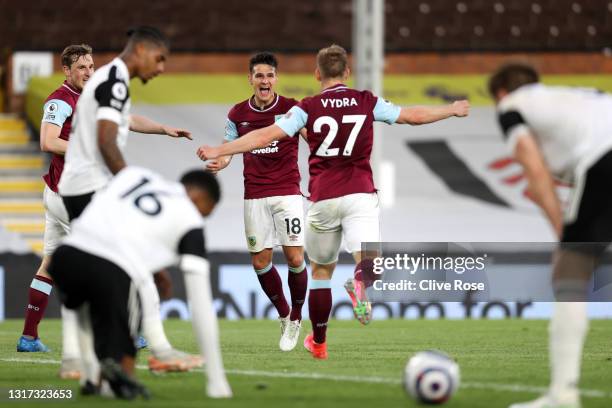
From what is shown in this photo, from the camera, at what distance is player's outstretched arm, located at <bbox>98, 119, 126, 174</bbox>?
22.4 feet

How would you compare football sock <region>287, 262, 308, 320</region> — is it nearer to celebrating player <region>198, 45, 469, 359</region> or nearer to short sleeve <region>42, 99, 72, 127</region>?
celebrating player <region>198, 45, 469, 359</region>

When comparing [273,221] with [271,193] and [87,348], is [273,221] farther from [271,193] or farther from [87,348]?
[87,348]

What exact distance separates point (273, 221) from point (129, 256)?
15.9 feet

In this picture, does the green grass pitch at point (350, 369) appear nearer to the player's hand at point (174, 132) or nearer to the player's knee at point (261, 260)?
the player's knee at point (261, 260)

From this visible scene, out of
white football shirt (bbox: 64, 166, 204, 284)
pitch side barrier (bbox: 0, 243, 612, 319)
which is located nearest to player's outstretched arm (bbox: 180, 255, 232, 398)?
white football shirt (bbox: 64, 166, 204, 284)

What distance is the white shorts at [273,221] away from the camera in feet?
35.1

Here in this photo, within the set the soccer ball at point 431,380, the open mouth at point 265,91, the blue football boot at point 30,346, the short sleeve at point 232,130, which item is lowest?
the soccer ball at point 431,380

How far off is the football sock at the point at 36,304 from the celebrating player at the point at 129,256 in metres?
3.68

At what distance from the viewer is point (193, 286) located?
5836 mm

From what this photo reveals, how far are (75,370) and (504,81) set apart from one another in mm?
3221

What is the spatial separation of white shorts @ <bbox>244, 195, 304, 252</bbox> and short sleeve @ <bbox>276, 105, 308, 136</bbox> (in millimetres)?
2064

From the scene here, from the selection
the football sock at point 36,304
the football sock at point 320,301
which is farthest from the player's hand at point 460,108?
the football sock at point 36,304

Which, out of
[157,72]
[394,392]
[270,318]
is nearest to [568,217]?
[394,392]

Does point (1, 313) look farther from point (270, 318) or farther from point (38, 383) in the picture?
point (38, 383)
